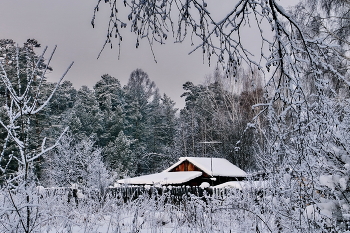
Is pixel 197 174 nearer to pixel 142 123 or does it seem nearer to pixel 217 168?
pixel 217 168

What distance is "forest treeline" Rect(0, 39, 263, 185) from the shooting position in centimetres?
2308

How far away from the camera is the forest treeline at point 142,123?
75.7 ft

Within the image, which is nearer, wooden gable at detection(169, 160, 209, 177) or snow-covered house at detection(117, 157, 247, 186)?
snow-covered house at detection(117, 157, 247, 186)

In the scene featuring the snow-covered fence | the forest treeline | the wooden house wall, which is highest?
the forest treeline

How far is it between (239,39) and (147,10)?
702 mm

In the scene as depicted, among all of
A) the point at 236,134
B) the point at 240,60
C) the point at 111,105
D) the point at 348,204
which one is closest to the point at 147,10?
the point at 240,60

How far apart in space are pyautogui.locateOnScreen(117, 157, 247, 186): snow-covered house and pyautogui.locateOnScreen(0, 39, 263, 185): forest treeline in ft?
9.27

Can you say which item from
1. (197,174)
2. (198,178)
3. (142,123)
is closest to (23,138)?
(197,174)

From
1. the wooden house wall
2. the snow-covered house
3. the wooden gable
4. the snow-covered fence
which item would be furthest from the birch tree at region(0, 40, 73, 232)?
the wooden gable

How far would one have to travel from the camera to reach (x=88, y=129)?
30016mm

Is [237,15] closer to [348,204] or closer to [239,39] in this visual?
[239,39]

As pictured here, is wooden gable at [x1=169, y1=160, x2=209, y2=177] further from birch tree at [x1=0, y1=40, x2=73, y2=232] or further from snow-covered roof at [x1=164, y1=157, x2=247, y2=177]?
birch tree at [x1=0, y1=40, x2=73, y2=232]

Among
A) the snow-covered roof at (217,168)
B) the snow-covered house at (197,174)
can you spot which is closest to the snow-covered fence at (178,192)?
the snow-covered house at (197,174)

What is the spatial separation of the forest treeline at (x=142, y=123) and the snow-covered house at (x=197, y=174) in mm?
2826
